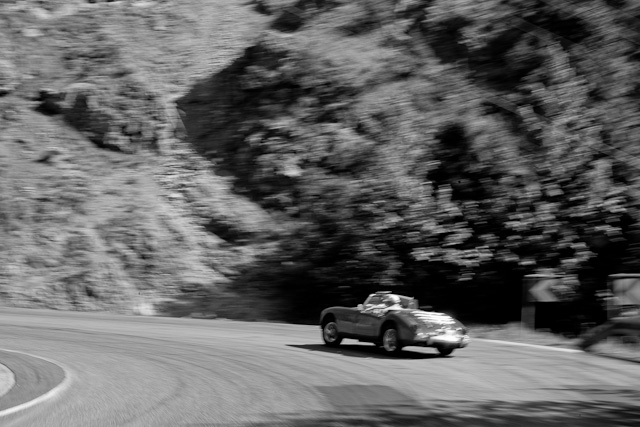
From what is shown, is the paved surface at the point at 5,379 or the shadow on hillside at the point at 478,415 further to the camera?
the paved surface at the point at 5,379

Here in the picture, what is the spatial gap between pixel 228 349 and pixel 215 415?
23.9ft

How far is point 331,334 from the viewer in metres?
16.7

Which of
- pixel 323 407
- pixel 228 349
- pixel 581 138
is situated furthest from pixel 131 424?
pixel 581 138

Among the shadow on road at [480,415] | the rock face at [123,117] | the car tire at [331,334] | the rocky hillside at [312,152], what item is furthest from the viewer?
the rock face at [123,117]

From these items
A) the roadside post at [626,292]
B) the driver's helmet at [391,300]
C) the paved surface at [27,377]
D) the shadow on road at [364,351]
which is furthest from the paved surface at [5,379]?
the roadside post at [626,292]

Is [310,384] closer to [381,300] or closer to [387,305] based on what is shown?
[387,305]

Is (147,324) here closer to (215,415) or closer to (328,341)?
(328,341)

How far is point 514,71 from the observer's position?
30.9 meters

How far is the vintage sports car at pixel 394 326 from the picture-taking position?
14680 mm

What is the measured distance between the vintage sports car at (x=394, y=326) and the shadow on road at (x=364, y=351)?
0.18 metres

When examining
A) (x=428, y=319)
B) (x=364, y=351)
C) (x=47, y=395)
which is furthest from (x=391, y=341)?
(x=47, y=395)

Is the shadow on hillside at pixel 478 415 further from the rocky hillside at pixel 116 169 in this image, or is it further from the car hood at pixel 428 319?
the rocky hillside at pixel 116 169

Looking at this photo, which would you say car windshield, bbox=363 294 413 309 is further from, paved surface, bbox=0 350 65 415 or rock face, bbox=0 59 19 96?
rock face, bbox=0 59 19 96

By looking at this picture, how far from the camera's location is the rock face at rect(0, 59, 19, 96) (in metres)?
37.8
